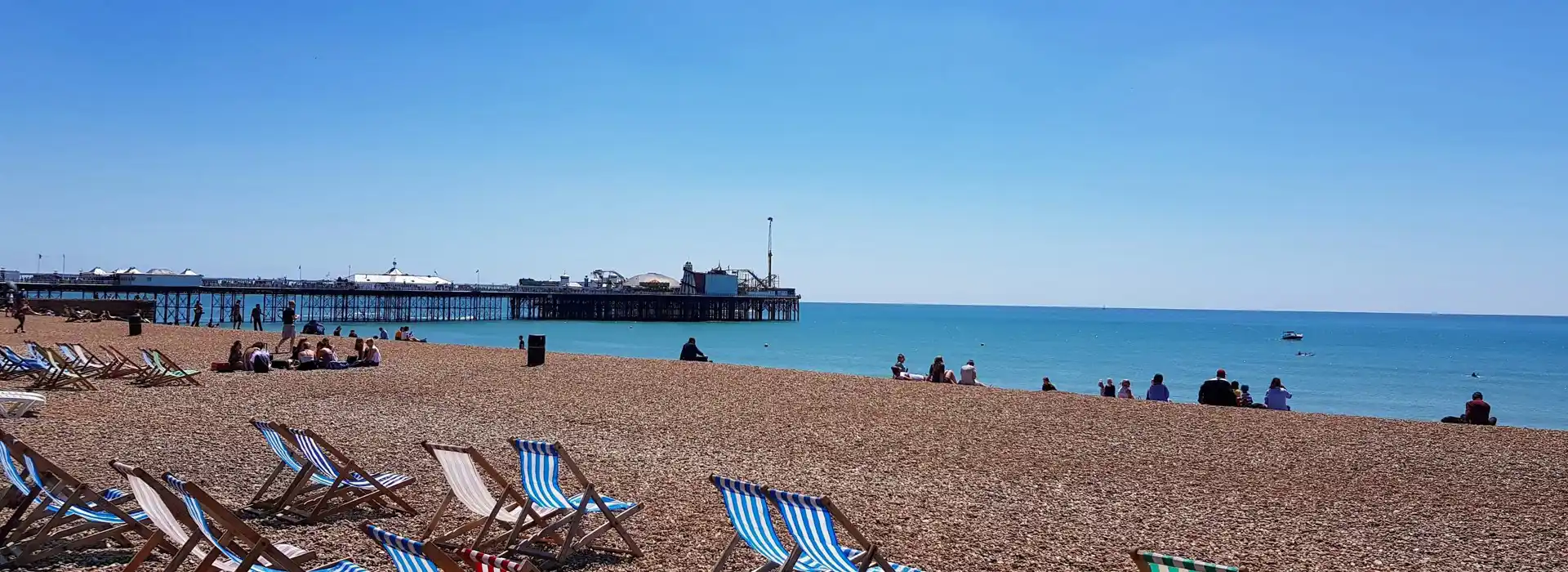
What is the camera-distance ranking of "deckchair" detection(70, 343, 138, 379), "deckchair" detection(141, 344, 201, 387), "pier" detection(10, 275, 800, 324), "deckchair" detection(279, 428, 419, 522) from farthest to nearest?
1. "pier" detection(10, 275, 800, 324)
2. "deckchair" detection(70, 343, 138, 379)
3. "deckchair" detection(141, 344, 201, 387)
4. "deckchair" detection(279, 428, 419, 522)

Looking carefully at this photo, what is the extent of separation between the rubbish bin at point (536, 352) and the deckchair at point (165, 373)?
185 inches

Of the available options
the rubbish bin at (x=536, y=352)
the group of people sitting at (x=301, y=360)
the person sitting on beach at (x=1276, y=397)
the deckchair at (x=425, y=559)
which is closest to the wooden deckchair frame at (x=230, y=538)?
the deckchair at (x=425, y=559)

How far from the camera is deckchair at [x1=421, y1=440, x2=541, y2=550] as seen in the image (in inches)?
193

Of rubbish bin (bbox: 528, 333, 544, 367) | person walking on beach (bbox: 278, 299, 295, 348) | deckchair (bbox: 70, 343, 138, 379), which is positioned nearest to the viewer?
deckchair (bbox: 70, 343, 138, 379)

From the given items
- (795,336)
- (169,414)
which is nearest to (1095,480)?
(169,414)

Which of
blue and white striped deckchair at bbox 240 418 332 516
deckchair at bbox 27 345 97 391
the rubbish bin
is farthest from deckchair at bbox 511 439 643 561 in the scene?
the rubbish bin

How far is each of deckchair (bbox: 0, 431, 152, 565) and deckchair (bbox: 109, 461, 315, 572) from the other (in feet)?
0.64

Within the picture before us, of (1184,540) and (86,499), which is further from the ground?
(86,499)

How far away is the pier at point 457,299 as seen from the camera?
218ft

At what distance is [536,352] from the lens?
16125 mm

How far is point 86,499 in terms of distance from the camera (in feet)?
14.7

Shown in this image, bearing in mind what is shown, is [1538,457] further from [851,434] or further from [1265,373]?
[1265,373]

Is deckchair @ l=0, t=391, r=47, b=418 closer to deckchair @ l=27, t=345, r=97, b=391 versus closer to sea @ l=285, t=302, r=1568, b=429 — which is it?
deckchair @ l=27, t=345, r=97, b=391

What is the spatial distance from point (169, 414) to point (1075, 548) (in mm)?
8054
